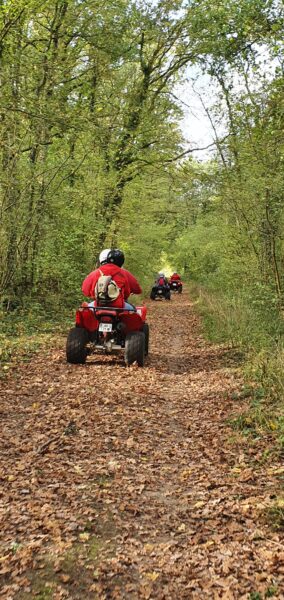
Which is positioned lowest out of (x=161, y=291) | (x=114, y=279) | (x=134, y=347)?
(x=161, y=291)

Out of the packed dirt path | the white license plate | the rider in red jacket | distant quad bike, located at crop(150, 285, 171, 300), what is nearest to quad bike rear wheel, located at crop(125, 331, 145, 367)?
the white license plate

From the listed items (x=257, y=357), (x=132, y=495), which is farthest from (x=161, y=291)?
(x=132, y=495)

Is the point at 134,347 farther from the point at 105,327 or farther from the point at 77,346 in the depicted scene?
the point at 77,346

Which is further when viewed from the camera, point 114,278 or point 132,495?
point 114,278

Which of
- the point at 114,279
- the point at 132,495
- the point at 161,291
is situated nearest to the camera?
the point at 132,495

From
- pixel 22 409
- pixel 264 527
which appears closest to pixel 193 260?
pixel 22 409

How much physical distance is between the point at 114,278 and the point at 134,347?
4.32ft

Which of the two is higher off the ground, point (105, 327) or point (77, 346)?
point (105, 327)

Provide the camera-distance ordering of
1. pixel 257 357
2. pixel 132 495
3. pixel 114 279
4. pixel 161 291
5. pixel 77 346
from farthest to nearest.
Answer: pixel 161 291
pixel 114 279
pixel 77 346
pixel 257 357
pixel 132 495

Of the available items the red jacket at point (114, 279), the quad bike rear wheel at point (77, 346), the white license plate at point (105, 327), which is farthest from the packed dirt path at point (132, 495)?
the red jacket at point (114, 279)

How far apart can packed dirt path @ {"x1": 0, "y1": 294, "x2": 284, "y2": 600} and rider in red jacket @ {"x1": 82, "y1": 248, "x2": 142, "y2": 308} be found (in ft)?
6.43

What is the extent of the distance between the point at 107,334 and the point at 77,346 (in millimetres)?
661

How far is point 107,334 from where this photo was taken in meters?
9.30

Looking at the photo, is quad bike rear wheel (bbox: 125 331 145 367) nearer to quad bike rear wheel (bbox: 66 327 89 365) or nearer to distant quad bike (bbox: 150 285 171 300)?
quad bike rear wheel (bbox: 66 327 89 365)
